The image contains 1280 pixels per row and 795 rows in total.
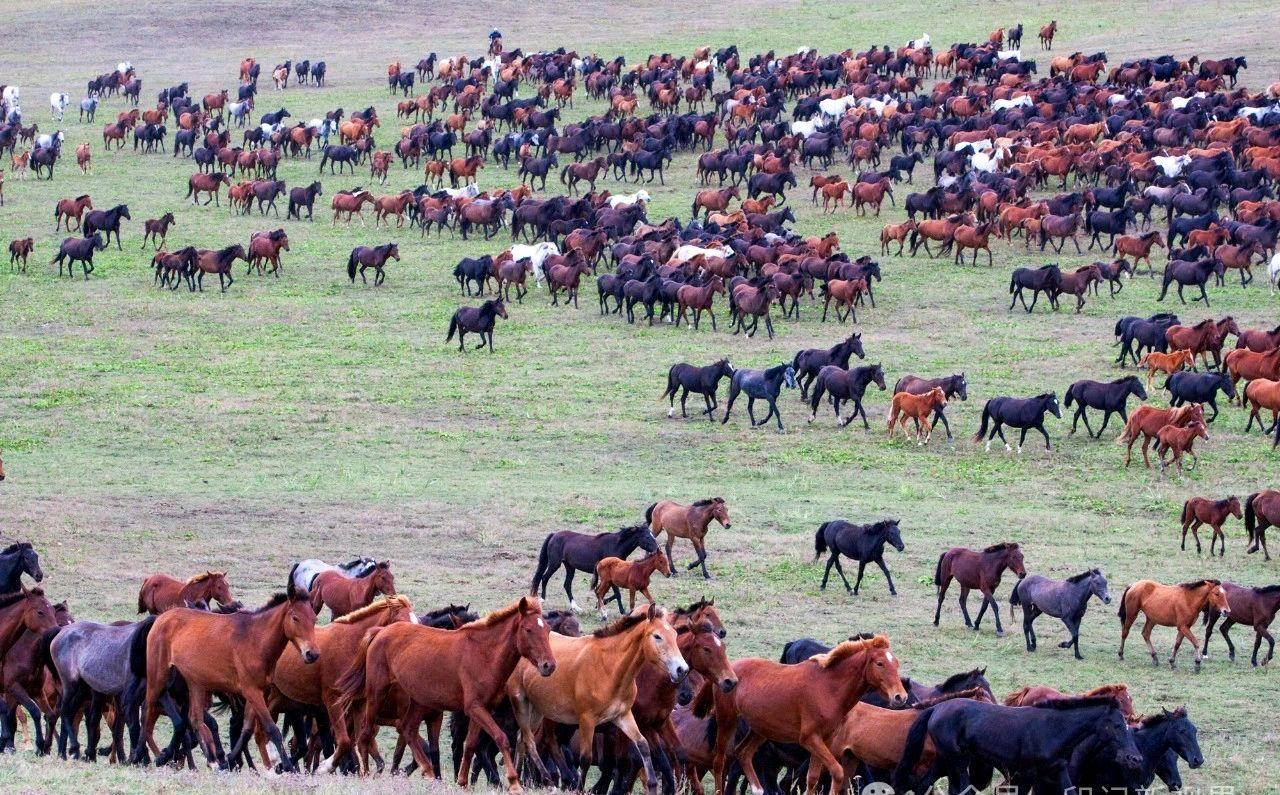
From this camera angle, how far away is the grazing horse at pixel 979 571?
64.5ft

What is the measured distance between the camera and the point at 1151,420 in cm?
2684

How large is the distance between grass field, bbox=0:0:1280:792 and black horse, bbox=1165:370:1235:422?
0.62m

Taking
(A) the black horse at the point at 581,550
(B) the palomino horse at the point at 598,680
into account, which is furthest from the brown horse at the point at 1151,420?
(B) the palomino horse at the point at 598,680

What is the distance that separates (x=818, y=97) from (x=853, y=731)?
148ft

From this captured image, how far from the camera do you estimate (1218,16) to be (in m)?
70.1

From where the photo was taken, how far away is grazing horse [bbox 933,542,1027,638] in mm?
19656

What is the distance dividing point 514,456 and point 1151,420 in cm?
988

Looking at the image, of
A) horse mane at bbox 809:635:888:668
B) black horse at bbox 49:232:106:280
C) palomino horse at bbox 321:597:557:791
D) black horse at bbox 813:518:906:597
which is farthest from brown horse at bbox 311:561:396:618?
black horse at bbox 49:232:106:280

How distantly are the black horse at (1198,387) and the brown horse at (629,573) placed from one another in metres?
12.4

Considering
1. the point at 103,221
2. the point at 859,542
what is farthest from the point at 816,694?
the point at 103,221

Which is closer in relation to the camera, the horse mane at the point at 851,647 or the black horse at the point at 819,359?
the horse mane at the point at 851,647

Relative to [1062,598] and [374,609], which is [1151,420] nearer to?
[1062,598]

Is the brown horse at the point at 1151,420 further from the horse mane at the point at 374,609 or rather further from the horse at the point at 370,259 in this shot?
the horse at the point at 370,259

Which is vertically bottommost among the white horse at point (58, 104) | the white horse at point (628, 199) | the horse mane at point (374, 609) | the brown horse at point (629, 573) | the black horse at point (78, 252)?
the brown horse at point (629, 573)
